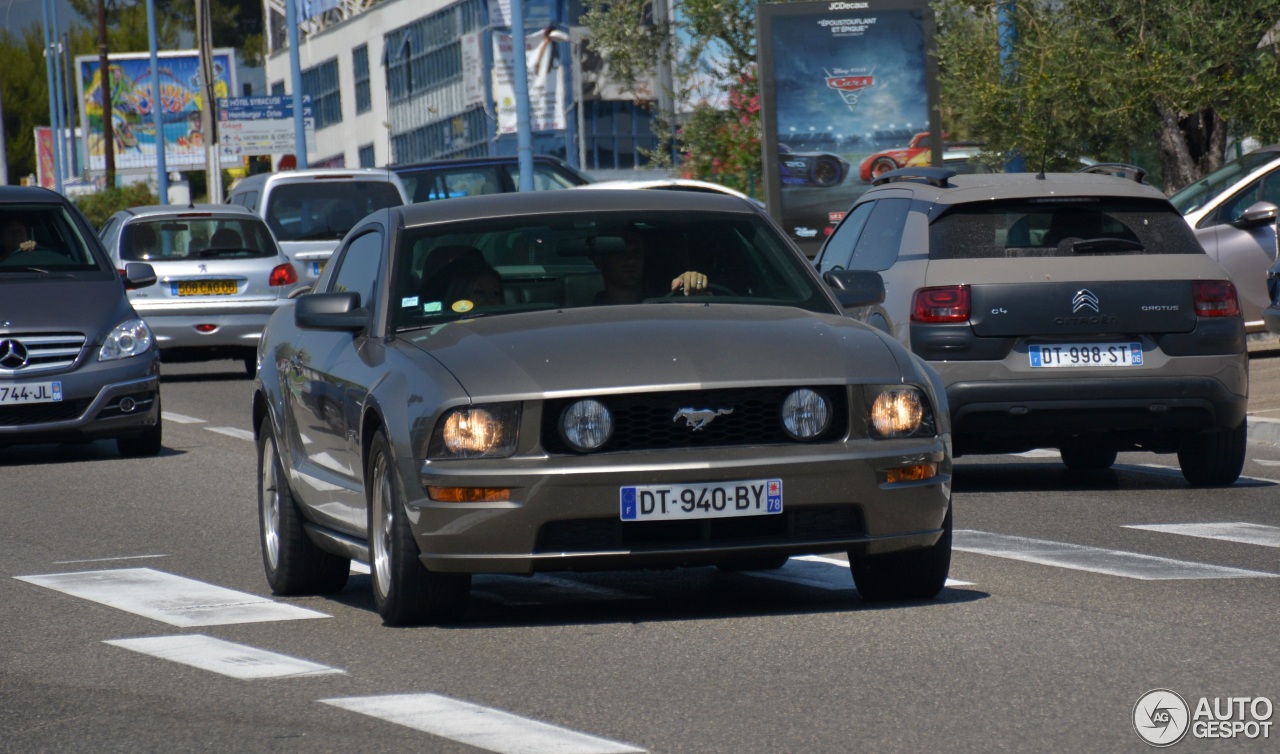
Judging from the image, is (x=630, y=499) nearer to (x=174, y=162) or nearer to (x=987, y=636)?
(x=987, y=636)

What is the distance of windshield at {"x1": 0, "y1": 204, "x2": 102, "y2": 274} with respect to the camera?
16.7 m

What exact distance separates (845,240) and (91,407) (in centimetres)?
533

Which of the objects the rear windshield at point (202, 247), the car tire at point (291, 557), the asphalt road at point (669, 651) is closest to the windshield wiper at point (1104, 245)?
the asphalt road at point (669, 651)

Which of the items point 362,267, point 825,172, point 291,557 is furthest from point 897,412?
point 825,172

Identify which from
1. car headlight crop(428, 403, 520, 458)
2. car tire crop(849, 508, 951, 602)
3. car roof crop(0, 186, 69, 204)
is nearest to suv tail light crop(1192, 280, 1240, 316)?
car tire crop(849, 508, 951, 602)

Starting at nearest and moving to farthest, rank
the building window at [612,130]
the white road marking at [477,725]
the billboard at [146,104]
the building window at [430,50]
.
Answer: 1. the white road marking at [477,725]
2. the building window at [430,50]
3. the building window at [612,130]
4. the billboard at [146,104]

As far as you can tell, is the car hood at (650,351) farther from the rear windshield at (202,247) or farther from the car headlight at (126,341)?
the rear windshield at (202,247)

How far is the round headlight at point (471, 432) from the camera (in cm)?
748

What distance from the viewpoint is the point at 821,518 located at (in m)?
7.68

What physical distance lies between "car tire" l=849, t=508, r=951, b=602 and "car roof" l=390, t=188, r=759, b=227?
148 centimetres

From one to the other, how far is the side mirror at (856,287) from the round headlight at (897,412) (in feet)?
3.68

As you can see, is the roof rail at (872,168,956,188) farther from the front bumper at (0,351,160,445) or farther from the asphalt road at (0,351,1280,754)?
the front bumper at (0,351,160,445)

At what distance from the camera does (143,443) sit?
16.7 meters

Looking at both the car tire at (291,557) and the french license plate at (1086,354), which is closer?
the car tire at (291,557)
